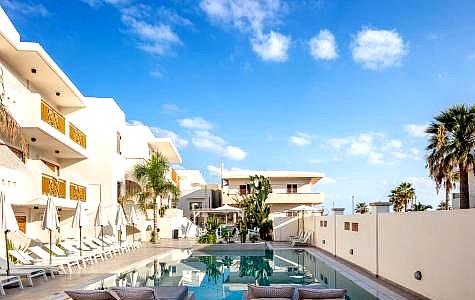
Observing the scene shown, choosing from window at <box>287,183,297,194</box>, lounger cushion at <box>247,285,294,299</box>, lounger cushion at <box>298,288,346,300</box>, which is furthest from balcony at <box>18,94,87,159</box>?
window at <box>287,183,297,194</box>

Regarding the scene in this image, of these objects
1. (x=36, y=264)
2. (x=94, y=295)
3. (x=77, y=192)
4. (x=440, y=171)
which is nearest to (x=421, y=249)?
(x=94, y=295)

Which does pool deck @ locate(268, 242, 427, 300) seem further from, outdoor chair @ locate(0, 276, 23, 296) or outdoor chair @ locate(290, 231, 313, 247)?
outdoor chair @ locate(0, 276, 23, 296)

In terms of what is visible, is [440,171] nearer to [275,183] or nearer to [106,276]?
[106,276]

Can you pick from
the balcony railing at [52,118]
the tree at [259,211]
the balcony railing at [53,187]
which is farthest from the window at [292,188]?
the balcony railing at [52,118]

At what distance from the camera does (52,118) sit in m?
21.1

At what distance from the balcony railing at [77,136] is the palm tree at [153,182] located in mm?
4498

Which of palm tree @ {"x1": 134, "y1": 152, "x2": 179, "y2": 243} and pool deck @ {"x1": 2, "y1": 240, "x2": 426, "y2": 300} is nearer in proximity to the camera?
pool deck @ {"x1": 2, "y1": 240, "x2": 426, "y2": 300}

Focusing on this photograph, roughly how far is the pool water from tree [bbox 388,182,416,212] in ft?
88.7

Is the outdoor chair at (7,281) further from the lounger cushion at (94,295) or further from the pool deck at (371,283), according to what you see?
the pool deck at (371,283)

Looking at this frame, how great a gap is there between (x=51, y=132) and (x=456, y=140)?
59.4 ft

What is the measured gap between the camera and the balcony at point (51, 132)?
18953 millimetres

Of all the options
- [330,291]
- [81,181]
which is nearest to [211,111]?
[81,181]

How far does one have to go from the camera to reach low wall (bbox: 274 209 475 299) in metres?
9.15

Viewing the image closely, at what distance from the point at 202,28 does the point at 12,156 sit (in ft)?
36.1
